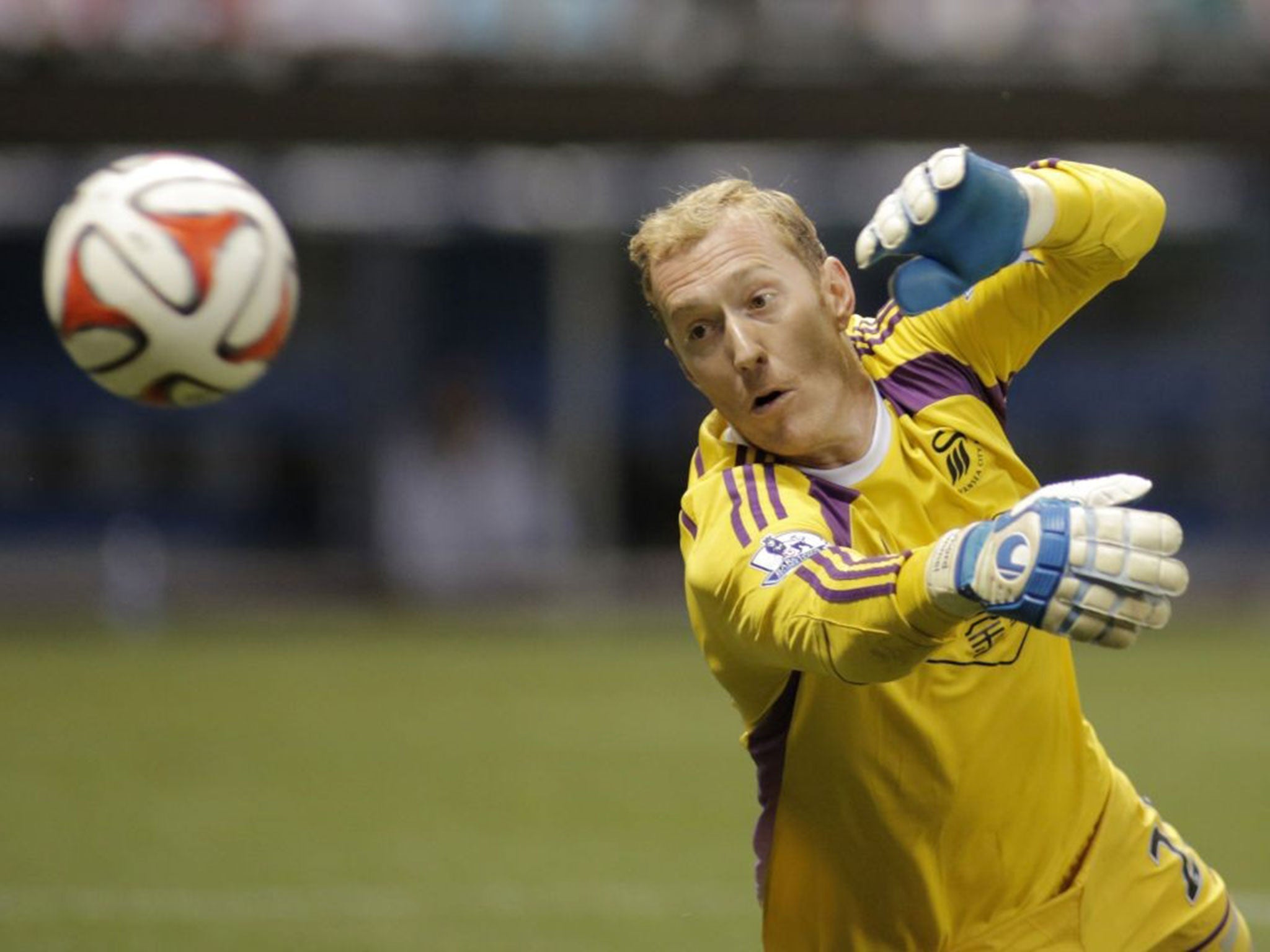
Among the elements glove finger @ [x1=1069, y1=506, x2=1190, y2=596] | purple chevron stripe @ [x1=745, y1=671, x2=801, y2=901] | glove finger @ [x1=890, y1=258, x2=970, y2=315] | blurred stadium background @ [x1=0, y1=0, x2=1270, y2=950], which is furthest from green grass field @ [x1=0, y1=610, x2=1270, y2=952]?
glove finger @ [x1=1069, y1=506, x2=1190, y2=596]

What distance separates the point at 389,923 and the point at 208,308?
294 cm

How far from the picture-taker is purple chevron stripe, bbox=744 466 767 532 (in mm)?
3799

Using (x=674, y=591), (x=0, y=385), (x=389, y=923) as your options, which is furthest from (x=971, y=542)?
(x=0, y=385)

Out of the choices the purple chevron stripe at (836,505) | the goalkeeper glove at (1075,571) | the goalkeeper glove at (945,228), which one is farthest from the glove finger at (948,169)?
the goalkeeper glove at (1075,571)

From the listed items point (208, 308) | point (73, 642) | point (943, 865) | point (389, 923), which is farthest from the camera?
point (73, 642)

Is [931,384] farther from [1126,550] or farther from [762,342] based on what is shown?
[1126,550]

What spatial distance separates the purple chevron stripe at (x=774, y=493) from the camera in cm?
384

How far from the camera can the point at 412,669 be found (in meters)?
14.4

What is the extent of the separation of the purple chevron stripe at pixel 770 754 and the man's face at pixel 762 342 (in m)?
0.49

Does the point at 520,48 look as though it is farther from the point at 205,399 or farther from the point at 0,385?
the point at 205,399

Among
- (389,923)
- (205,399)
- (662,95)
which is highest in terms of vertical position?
(662,95)

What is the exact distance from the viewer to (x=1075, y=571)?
3.21m

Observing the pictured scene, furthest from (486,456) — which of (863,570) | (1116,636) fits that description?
(1116,636)

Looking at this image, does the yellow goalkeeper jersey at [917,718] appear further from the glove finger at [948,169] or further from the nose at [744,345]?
the glove finger at [948,169]
